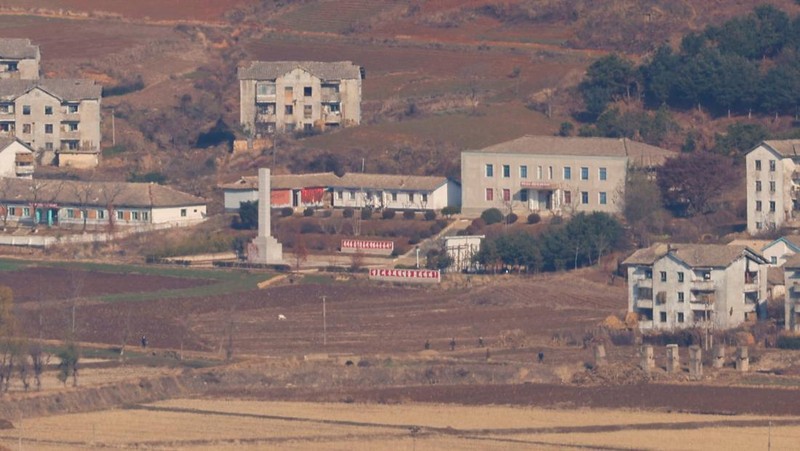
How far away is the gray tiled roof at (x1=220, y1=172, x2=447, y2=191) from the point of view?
106812mm

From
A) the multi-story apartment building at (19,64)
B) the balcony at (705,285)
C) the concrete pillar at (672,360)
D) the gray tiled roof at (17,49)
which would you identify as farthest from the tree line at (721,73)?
the concrete pillar at (672,360)

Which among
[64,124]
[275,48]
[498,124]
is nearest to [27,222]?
[64,124]

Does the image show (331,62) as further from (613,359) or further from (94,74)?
(613,359)

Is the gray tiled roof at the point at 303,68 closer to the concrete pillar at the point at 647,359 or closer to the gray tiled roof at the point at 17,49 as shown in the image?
the gray tiled roof at the point at 17,49

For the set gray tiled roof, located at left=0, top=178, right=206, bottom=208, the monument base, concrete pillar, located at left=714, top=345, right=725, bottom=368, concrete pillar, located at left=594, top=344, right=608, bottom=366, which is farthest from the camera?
gray tiled roof, located at left=0, top=178, right=206, bottom=208

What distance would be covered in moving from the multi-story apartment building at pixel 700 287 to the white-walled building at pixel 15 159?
3862 centimetres

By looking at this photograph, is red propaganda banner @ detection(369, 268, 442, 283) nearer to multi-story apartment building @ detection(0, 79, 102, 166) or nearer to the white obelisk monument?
the white obelisk monument

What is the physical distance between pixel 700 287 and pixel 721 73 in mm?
31724

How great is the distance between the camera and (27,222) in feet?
359

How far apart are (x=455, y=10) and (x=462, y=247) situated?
1741 inches

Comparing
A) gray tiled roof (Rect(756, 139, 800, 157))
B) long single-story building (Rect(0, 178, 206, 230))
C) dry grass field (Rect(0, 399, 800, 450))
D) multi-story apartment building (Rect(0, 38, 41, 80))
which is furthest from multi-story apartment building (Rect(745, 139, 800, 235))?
multi-story apartment building (Rect(0, 38, 41, 80))

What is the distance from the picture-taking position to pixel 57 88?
12062cm

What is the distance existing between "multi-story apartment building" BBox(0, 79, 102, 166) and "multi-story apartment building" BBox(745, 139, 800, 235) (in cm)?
3445

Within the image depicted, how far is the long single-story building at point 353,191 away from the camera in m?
107
